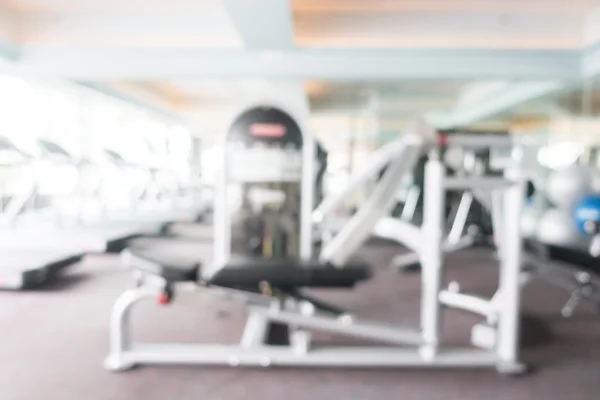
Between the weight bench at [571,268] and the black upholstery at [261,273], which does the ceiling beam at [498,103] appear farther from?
the black upholstery at [261,273]

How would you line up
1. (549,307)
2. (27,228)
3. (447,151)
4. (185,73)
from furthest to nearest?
(27,228), (185,73), (549,307), (447,151)

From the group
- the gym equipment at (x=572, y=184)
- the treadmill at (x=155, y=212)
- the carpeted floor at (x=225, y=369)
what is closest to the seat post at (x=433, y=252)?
the carpeted floor at (x=225, y=369)

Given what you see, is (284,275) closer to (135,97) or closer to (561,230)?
(561,230)

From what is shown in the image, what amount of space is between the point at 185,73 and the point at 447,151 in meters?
3.72

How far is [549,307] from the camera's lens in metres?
3.09

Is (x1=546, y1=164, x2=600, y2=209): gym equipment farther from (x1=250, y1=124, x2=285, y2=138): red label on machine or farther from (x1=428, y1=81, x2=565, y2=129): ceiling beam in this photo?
(x1=250, y1=124, x2=285, y2=138): red label on machine

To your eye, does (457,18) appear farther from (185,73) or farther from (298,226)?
(298,226)

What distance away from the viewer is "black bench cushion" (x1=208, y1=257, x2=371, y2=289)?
6.66 feet

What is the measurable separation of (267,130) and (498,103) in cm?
615

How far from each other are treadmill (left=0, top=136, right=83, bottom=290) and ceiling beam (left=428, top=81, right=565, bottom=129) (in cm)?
331

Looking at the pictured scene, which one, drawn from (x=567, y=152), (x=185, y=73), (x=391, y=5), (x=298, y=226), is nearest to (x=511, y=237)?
(x=298, y=226)

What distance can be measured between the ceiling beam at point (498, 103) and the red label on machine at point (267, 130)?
2721mm

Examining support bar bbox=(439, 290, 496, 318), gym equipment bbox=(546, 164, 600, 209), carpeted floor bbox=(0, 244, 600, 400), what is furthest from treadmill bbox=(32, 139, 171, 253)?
gym equipment bbox=(546, 164, 600, 209)

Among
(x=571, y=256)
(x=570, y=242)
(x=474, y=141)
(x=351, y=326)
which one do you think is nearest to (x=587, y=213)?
(x=570, y=242)
